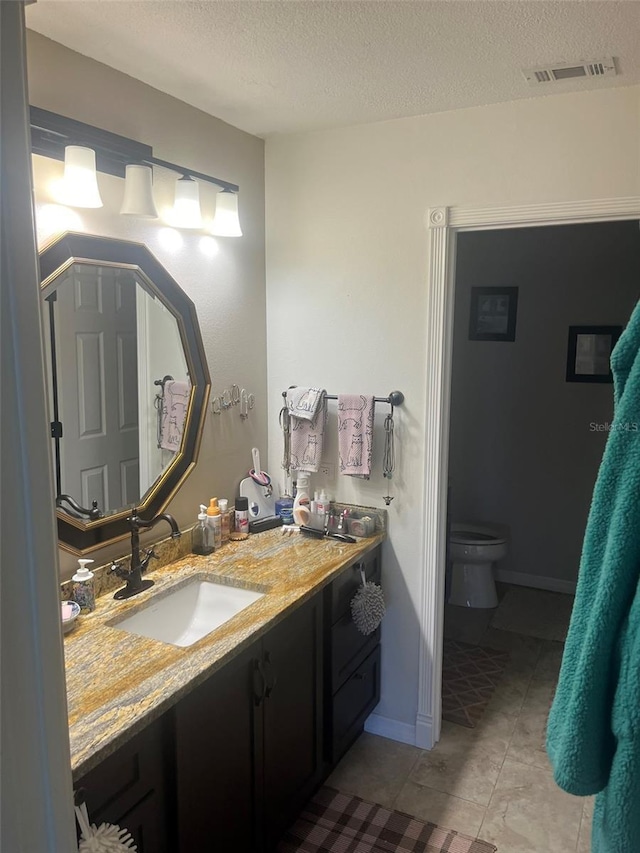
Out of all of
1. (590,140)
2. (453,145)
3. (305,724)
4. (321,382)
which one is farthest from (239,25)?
(305,724)

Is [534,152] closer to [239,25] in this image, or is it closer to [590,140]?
[590,140]

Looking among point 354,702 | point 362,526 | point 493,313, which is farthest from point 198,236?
point 493,313

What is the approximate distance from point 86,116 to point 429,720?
2473 millimetres

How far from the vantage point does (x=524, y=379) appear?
13.6ft

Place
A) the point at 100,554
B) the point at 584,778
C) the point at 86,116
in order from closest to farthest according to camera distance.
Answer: the point at 584,778, the point at 86,116, the point at 100,554

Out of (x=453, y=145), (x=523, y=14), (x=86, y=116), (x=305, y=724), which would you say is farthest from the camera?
(x=453, y=145)

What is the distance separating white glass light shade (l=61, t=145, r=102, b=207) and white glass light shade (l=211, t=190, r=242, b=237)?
595mm

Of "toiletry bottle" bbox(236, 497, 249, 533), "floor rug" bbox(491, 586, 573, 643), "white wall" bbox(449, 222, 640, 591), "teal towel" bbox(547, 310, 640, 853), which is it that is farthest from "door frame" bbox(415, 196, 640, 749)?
"white wall" bbox(449, 222, 640, 591)

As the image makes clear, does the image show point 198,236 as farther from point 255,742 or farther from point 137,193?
point 255,742

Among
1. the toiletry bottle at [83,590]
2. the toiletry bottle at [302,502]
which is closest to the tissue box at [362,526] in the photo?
the toiletry bottle at [302,502]

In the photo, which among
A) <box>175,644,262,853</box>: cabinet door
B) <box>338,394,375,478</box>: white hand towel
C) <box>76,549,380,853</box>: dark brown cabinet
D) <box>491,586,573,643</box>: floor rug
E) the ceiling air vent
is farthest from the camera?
<box>491,586,573,643</box>: floor rug

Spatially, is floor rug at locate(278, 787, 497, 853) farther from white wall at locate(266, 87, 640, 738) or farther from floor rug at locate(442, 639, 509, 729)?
floor rug at locate(442, 639, 509, 729)

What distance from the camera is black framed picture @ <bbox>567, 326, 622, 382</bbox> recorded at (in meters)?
3.91

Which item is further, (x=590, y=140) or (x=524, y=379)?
(x=524, y=379)
